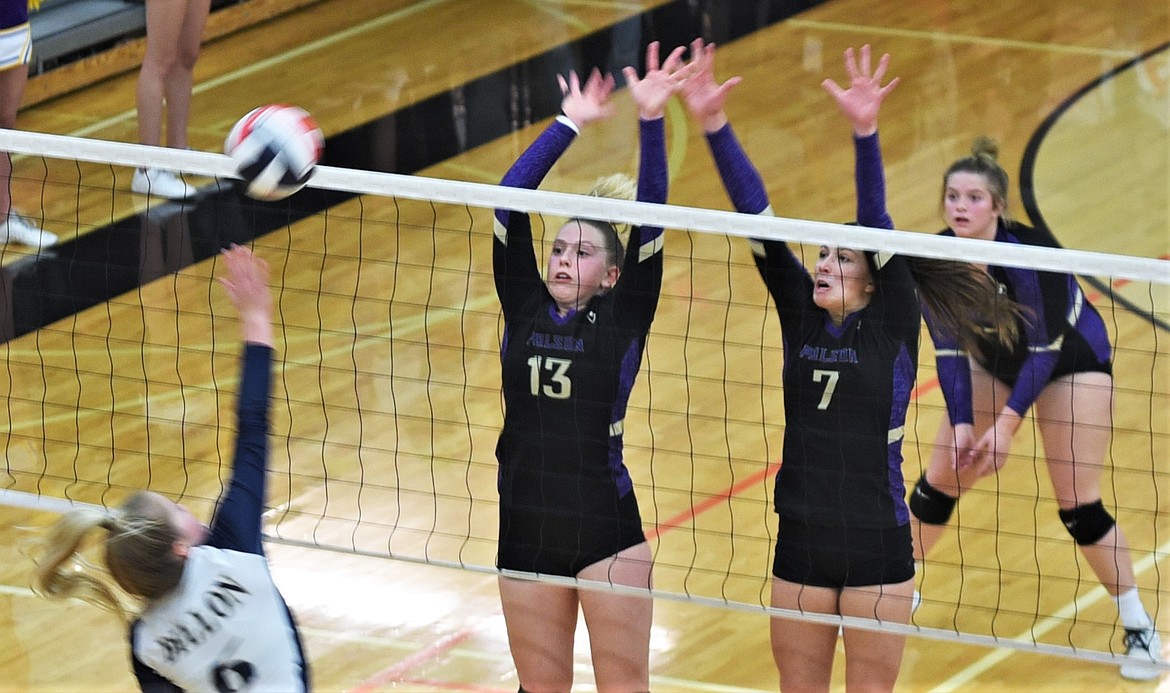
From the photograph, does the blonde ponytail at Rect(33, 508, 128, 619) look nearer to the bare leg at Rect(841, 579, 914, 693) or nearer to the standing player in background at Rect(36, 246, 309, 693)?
the standing player in background at Rect(36, 246, 309, 693)

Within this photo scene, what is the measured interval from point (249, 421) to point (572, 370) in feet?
2.96

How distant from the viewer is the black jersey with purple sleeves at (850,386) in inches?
176

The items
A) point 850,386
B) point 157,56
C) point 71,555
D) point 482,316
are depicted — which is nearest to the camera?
point 71,555

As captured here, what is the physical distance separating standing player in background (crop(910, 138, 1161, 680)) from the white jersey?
2466 mm

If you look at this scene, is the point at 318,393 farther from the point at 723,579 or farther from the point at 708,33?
the point at 708,33

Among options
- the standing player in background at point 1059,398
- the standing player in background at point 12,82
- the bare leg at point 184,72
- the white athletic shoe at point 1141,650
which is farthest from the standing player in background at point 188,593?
the bare leg at point 184,72

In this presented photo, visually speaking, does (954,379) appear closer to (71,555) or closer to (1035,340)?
(1035,340)

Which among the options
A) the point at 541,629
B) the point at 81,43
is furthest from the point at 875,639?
the point at 81,43

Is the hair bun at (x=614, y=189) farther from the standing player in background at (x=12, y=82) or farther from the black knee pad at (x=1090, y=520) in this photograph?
the standing player in background at (x=12, y=82)

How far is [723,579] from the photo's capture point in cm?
604

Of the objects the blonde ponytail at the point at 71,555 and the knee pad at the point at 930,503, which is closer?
the blonde ponytail at the point at 71,555

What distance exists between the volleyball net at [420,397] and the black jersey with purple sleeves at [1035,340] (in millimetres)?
189

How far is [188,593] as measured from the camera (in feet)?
12.6

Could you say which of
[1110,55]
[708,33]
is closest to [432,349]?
[708,33]
